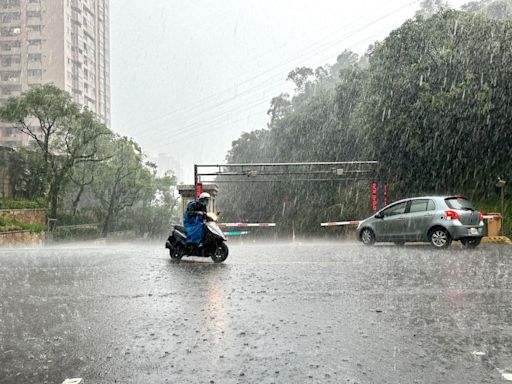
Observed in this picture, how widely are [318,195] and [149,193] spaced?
86.3 feet

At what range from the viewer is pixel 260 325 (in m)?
5.76

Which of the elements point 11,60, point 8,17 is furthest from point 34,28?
point 11,60

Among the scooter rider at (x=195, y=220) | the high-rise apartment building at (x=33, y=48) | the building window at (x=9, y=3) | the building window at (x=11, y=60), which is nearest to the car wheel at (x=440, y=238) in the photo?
the scooter rider at (x=195, y=220)

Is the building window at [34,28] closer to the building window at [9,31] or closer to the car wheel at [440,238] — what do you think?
the building window at [9,31]

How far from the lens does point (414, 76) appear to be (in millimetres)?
23109

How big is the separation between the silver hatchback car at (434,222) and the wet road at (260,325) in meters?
4.25

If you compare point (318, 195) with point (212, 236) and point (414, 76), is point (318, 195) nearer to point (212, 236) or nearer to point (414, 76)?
point (414, 76)

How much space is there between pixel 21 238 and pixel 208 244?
26.5 metres

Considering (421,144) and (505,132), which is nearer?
(505,132)

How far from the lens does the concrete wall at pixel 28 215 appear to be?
126 ft

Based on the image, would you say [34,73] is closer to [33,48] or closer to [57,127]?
[33,48]

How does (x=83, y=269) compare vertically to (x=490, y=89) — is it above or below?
below

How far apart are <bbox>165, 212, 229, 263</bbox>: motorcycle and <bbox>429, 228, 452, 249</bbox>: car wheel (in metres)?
6.13

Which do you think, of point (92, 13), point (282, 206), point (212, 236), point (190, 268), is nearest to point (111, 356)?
point (190, 268)
